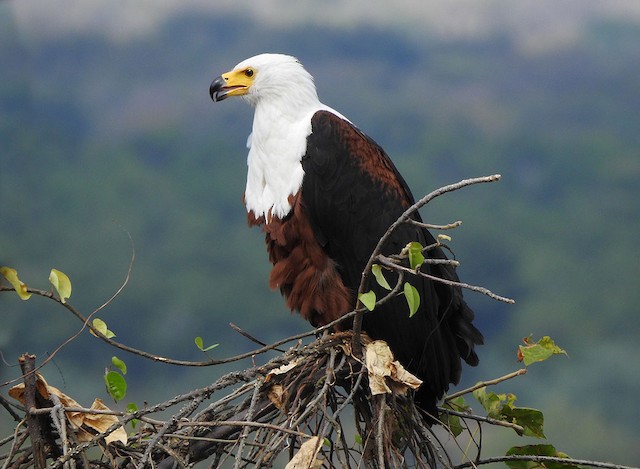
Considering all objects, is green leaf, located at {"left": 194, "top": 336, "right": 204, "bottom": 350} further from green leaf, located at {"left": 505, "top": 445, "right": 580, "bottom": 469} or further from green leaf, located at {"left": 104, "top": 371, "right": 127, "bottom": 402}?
green leaf, located at {"left": 505, "top": 445, "right": 580, "bottom": 469}

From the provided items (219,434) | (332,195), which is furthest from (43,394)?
(332,195)

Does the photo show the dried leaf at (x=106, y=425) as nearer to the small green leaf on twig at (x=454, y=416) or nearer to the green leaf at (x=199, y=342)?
the green leaf at (x=199, y=342)

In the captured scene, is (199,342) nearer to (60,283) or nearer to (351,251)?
(60,283)

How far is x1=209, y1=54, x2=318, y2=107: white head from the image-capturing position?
312 cm

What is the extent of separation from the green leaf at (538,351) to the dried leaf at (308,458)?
0.70 meters

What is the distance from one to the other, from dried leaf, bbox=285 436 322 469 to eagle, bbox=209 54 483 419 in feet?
3.18

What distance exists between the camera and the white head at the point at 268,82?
10.2ft

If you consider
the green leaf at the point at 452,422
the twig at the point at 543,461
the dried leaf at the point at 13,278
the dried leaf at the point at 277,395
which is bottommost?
the dried leaf at the point at 13,278

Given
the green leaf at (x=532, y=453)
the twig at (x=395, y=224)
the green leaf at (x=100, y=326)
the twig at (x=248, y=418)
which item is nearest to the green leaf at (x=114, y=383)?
the green leaf at (x=100, y=326)

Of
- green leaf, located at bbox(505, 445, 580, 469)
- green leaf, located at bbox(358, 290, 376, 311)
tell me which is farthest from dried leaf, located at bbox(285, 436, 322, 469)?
green leaf, located at bbox(505, 445, 580, 469)

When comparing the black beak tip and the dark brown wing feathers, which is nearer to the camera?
the dark brown wing feathers

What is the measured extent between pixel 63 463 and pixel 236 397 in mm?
456

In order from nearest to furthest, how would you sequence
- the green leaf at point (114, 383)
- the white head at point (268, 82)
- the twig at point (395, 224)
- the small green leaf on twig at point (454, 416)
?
the twig at point (395, 224) → the green leaf at point (114, 383) → the small green leaf on twig at point (454, 416) → the white head at point (268, 82)

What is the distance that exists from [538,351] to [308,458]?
2.54 feet
